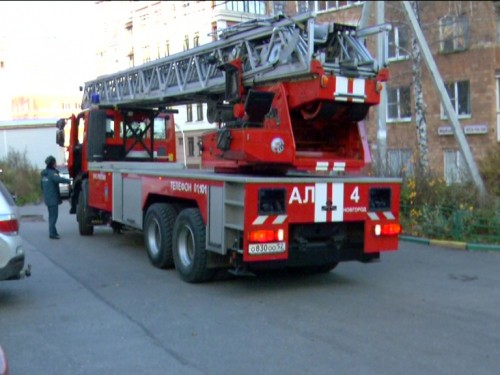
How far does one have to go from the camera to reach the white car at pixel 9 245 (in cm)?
780

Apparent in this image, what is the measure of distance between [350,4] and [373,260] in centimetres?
2250

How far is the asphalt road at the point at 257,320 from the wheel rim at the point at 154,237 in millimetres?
299

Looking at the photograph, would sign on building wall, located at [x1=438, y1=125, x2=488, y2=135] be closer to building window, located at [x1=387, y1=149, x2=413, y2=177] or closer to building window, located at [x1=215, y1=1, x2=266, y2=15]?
building window, located at [x1=215, y1=1, x2=266, y2=15]

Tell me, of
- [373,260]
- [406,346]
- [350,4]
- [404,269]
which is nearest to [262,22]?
[373,260]

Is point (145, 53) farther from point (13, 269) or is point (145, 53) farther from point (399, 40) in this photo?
point (399, 40)

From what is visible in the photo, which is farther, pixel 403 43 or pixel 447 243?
pixel 403 43

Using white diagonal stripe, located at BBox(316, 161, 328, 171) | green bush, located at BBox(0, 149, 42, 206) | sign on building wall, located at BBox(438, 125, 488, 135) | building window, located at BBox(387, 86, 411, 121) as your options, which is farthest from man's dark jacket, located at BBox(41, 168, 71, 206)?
building window, located at BBox(387, 86, 411, 121)

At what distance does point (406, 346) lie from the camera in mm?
6379

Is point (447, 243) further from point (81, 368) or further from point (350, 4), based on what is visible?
point (350, 4)

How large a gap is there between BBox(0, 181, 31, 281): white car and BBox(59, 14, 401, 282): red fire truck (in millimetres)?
2348

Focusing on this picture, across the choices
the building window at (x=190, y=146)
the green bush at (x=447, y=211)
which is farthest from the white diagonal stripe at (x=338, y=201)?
the building window at (x=190, y=146)

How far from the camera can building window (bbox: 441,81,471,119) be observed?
2817 centimetres

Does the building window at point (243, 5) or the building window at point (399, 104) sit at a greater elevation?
the building window at point (243, 5)

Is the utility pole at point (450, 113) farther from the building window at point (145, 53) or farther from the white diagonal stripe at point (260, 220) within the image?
the white diagonal stripe at point (260, 220)
